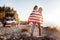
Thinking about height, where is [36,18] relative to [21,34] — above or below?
above

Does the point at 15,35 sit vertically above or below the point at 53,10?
below

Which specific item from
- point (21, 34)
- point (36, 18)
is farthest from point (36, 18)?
point (21, 34)

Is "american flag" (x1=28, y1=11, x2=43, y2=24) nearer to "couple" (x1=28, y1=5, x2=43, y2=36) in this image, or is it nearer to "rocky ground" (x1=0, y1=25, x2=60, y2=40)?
"couple" (x1=28, y1=5, x2=43, y2=36)

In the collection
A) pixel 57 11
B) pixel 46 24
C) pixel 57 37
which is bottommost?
pixel 57 37

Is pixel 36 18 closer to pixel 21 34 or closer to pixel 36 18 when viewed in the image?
pixel 36 18

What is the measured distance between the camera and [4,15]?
137 inches

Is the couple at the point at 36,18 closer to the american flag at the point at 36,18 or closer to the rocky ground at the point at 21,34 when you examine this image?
the american flag at the point at 36,18

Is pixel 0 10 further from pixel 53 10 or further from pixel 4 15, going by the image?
pixel 53 10

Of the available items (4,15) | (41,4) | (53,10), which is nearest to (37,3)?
(41,4)

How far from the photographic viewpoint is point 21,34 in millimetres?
A: 3436

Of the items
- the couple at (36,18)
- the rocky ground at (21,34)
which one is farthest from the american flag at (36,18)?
the rocky ground at (21,34)

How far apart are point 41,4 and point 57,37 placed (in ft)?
1.98

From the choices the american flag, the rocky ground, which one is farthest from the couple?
the rocky ground

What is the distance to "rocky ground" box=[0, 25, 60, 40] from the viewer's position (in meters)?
3.40
